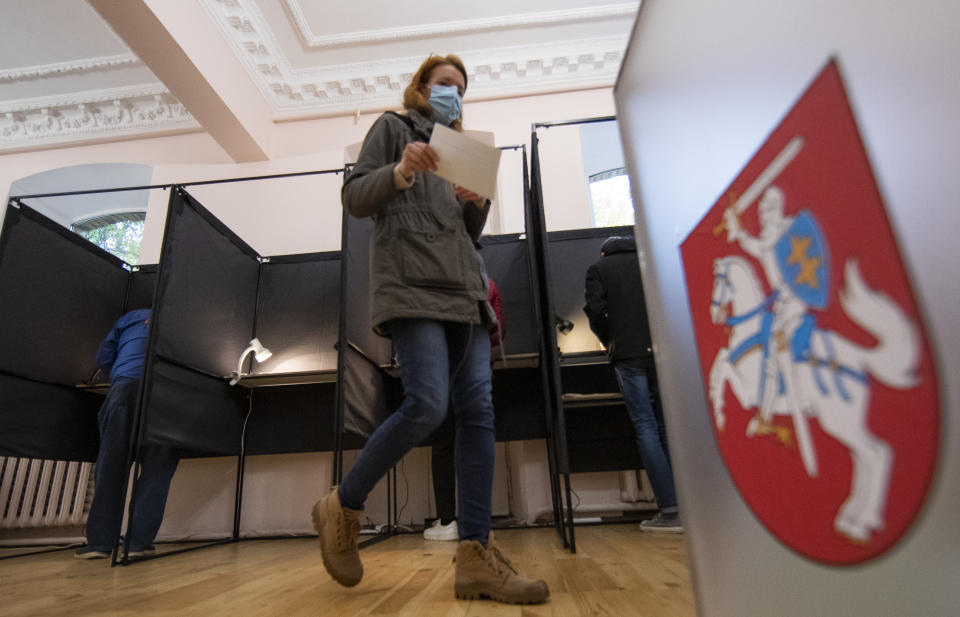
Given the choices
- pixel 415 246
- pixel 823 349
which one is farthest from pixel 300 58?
pixel 823 349

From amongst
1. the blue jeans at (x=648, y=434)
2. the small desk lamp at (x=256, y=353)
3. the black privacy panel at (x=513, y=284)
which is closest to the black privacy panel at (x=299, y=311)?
the small desk lamp at (x=256, y=353)

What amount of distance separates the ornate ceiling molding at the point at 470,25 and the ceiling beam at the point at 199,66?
2.25 ft

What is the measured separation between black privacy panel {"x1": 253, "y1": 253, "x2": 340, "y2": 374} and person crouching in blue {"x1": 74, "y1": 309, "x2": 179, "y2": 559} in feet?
2.69

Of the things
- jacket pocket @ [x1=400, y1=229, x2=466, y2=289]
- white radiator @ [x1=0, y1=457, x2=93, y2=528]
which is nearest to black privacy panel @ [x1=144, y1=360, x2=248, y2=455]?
white radiator @ [x1=0, y1=457, x2=93, y2=528]

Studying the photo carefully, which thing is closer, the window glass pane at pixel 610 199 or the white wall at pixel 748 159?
the white wall at pixel 748 159

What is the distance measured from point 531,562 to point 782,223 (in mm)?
1585

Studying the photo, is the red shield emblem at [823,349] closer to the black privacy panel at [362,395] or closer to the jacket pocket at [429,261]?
the jacket pocket at [429,261]

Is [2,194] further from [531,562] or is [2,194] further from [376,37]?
[531,562]

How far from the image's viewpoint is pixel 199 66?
139 inches

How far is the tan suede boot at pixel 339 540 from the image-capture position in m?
1.26

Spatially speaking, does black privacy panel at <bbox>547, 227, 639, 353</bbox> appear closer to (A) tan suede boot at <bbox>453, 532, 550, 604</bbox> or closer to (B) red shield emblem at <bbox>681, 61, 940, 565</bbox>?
(A) tan suede boot at <bbox>453, 532, 550, 604</bbox>

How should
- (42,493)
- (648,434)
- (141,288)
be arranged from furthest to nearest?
1. (141,288)
2. (42,493)
3. (648,434)

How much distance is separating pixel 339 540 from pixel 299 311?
8.08ft

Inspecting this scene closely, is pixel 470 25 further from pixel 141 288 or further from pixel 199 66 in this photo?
pixel 141 288
